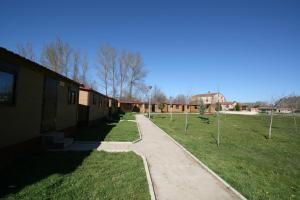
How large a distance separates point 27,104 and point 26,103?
8cm

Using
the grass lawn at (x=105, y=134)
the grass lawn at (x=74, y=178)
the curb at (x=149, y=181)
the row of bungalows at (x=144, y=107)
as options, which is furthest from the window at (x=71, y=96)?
the row of bungalows at (x=144, y=107)

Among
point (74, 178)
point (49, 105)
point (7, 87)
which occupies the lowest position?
point (74, 178)

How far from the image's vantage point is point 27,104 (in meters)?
7.07

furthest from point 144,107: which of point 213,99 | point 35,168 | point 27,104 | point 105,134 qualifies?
point 35,168

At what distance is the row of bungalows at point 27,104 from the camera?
5.86 m

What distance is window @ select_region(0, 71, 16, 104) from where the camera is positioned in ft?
18.9

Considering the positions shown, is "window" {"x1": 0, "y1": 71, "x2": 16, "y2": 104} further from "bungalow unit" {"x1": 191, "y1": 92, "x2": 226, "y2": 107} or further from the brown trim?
"bungalow unit" {"x1": 191, "y1": 92, "x2": 226, "y2": 107}

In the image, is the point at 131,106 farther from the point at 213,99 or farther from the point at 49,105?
the point at 49,105

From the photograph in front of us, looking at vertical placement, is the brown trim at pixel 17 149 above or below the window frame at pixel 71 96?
below

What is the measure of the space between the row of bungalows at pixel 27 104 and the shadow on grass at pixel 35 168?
43 centimetres

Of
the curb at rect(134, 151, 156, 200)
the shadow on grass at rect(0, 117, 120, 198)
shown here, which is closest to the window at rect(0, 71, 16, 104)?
the shadow on grass at rect(0, 117, 120, 198)

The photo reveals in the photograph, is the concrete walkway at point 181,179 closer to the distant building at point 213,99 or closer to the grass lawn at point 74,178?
the grass lawn at point 74,178

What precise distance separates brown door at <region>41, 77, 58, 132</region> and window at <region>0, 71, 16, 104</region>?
7.04ft

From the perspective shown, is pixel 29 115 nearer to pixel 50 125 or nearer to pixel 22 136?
pixel 22 136
